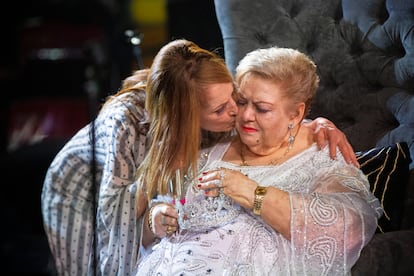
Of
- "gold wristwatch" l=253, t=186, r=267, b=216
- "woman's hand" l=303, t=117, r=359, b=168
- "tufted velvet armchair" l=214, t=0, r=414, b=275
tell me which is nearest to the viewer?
"gold wristwatch" l=253, t=186, r=267, b=216

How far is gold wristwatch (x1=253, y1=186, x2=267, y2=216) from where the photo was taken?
1801 millimetres

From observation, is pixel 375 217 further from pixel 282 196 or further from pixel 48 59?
pixel 48 59

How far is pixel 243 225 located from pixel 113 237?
33 centimetres

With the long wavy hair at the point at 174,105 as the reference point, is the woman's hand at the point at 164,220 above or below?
below

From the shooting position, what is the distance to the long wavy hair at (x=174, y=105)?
6.20 feet

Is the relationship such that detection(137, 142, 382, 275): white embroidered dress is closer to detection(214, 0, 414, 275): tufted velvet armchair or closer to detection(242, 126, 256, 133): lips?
detection(242, 126, 256, 133): lips

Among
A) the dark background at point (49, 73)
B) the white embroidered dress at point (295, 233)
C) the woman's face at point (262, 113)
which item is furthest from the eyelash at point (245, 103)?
the dark background at point (49, 73)

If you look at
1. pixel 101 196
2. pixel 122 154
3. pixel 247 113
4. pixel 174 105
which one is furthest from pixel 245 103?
pixel 101 196

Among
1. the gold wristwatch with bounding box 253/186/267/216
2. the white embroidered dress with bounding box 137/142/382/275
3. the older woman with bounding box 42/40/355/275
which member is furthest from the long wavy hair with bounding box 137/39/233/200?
the gold wristwatch with bounding box 253/186/267/216

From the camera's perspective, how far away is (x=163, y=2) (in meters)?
1.92

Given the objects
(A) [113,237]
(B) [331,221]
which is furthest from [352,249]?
(A) [113,237]

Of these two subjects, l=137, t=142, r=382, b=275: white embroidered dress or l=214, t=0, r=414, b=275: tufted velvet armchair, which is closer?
l=137, t=142, r=382, b=275: white embroidered dress

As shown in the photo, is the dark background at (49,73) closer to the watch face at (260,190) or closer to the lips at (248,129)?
the lips at (248,129)

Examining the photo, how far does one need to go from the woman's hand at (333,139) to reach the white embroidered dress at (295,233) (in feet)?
0.06
